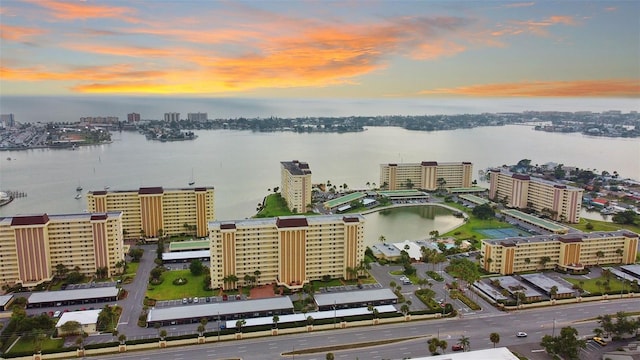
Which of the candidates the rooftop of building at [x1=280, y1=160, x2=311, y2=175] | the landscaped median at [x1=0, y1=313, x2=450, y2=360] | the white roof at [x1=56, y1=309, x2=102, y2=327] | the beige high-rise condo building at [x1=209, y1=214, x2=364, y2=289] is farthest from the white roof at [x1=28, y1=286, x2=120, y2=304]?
the rooftop of building at [x1=280, y1=160, x2=311, y2=175]

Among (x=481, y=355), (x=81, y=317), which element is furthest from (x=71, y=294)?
(x=481, y=355)

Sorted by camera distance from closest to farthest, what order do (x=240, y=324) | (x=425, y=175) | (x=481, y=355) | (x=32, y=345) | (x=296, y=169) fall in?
(x=481, y=355)
(x=32, y=345)
(x=240, y=324)
(x=296, y=169)
(x=425, y=175)

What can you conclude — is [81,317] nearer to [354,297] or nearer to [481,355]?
[354,297]

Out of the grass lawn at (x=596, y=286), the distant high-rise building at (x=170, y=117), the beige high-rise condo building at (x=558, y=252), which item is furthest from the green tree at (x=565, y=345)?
the distant high-rise building at (x=170, y=117)

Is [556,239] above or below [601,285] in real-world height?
above

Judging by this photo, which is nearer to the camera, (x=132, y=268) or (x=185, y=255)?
(x=132, y=268)

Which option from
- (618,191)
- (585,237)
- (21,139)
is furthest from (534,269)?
(21,139)

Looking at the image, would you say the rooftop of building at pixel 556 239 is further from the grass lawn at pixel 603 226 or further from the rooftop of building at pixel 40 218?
the rooftop of building at pixel 40 218

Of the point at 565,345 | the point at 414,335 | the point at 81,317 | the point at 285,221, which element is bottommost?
the point at 414,335

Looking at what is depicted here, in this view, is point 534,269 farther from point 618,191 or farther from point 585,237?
point 618,191
